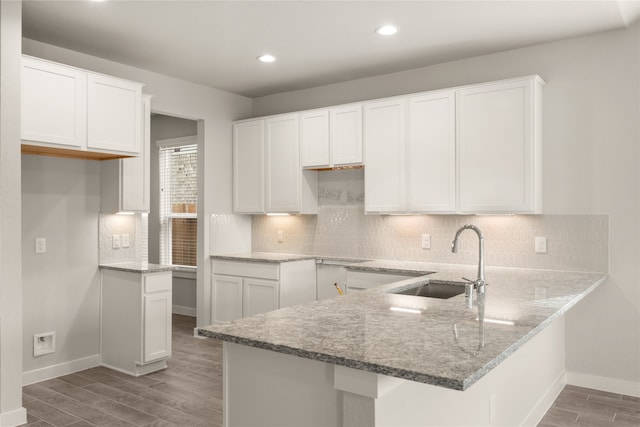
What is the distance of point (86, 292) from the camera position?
4.32m

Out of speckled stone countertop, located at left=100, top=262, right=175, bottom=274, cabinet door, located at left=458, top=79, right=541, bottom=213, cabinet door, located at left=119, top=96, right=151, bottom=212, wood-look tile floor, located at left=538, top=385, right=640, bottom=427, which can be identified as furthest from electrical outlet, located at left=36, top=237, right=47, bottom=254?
wood-look tile floor, located at left=538, top=385, right=640, bottom=427

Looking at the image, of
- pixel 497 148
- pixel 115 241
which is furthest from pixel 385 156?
pixel 115 241

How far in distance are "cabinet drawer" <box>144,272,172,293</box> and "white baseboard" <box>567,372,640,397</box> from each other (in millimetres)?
3402

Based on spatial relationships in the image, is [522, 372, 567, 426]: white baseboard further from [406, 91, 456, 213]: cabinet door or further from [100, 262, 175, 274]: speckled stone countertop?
[100, 262, 175, 274]: speckled stone countertop

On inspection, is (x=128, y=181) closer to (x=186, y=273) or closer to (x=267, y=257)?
(x=267, y=257)

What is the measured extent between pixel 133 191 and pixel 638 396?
4.33 metres

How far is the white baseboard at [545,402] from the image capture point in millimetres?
3065

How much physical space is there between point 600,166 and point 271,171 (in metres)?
3.08

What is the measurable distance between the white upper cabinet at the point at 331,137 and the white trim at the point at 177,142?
6.50 ft

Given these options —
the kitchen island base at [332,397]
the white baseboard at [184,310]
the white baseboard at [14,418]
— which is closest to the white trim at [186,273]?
the white baseboard at [184,310]

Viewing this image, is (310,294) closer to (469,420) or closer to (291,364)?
(469,420)

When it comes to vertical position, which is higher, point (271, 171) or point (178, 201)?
point (271, 171)

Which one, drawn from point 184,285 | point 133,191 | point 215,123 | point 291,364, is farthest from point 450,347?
point 184,285

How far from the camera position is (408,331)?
6.14 feet
